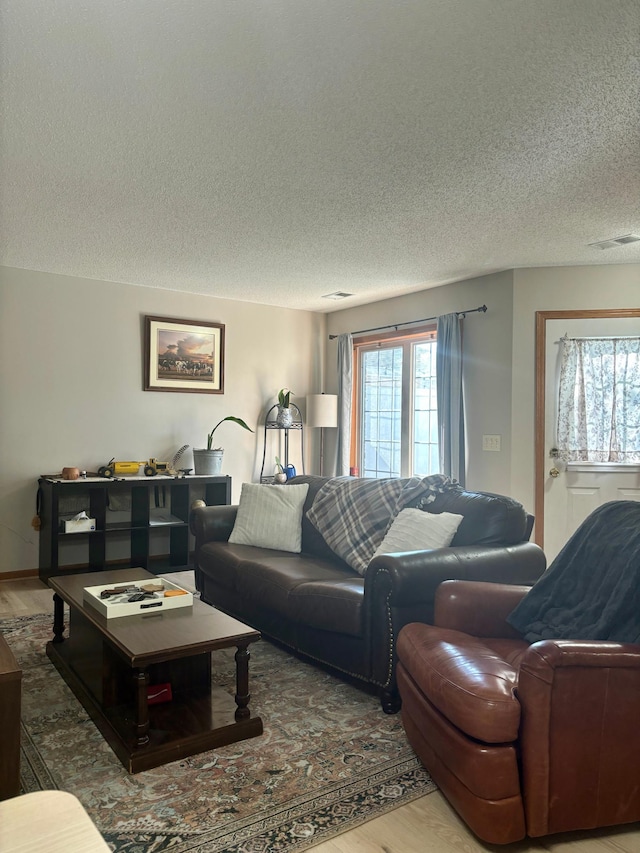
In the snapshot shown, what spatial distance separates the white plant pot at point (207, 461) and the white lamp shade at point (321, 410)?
110 centimetres

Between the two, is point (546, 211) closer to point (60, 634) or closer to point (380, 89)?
point (380, 89)

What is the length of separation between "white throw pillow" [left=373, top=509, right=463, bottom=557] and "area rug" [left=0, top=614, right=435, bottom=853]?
0.72 meters

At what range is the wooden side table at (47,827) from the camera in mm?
779

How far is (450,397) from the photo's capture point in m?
5.05

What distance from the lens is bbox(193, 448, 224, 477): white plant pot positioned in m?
5.39

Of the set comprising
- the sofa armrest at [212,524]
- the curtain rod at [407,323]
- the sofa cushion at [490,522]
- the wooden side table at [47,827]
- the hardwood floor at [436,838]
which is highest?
the curtain rod at [407,323]

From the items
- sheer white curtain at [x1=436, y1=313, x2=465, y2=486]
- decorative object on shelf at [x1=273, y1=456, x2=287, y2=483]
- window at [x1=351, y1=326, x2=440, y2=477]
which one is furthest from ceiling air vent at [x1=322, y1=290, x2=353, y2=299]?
decorative object on shelf at [x1=273, y1=456, x2=287, y2=483]

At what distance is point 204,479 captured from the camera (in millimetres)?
5293

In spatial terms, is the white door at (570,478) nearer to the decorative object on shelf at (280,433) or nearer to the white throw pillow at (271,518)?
the white throw pillow at (271,518)

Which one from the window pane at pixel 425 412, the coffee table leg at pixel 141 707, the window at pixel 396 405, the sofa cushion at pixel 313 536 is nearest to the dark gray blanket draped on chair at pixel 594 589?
the coffee table leg at pixel 141 707

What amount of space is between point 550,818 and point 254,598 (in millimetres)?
1860

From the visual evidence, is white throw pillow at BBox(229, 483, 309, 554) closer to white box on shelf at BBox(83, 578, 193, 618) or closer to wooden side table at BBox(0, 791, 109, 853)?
white box on shelf at BBox(83, 578, 193, 618)

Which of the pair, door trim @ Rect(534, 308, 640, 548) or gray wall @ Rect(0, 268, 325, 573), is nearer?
door trim @ Rect(534, 308, 640, 548)

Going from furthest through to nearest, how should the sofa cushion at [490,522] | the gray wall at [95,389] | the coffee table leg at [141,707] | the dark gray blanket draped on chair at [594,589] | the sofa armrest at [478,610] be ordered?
the gray wall at [95,389]
the sofa cushion at [490,522]
the sofa armrest at [478,610]
the coffee table leg at [141,707]
the dark gray blanket draped on chair at [594,589]
